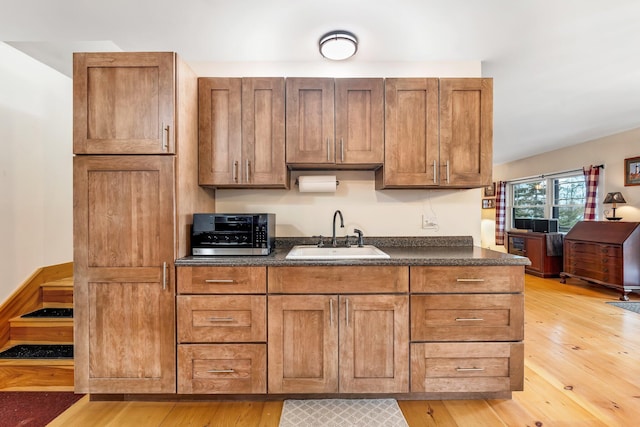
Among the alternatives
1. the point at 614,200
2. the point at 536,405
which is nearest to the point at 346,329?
the point at 536,405

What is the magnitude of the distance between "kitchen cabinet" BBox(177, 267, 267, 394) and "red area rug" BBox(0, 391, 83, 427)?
73cm

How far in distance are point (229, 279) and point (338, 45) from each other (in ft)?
5.62

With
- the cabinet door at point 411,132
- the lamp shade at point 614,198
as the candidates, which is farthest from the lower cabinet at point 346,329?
the lamp shade at point 614,198

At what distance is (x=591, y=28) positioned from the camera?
2.02 meters

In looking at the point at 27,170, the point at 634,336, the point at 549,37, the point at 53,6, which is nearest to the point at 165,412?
the point at 27,170

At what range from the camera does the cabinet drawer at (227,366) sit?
1.78 meters

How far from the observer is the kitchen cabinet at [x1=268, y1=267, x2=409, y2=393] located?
1.77 metres

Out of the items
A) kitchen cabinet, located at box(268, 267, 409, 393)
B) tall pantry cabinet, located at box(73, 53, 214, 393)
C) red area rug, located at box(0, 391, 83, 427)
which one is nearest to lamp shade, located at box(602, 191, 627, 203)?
kitchen cabinet, located at box(268, 267, 409, 393)

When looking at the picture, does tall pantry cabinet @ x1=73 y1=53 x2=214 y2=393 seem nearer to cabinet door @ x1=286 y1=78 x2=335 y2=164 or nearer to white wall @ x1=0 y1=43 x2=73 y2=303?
cabinet door @ x1=286 y1=78 x2=335 y2=164

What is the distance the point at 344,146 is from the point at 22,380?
8.55 ft

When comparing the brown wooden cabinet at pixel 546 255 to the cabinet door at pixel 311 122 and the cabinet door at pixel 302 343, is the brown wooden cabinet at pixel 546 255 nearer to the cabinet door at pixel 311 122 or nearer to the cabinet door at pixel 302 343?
the cabinet door at pixel 311 122

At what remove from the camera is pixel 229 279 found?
1.77 m

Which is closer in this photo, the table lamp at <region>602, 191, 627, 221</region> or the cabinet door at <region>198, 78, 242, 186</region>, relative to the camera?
the cabinet door at <region>198, 78, 242, 186</region>

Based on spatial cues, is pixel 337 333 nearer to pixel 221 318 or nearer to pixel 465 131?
pixel 221 318
